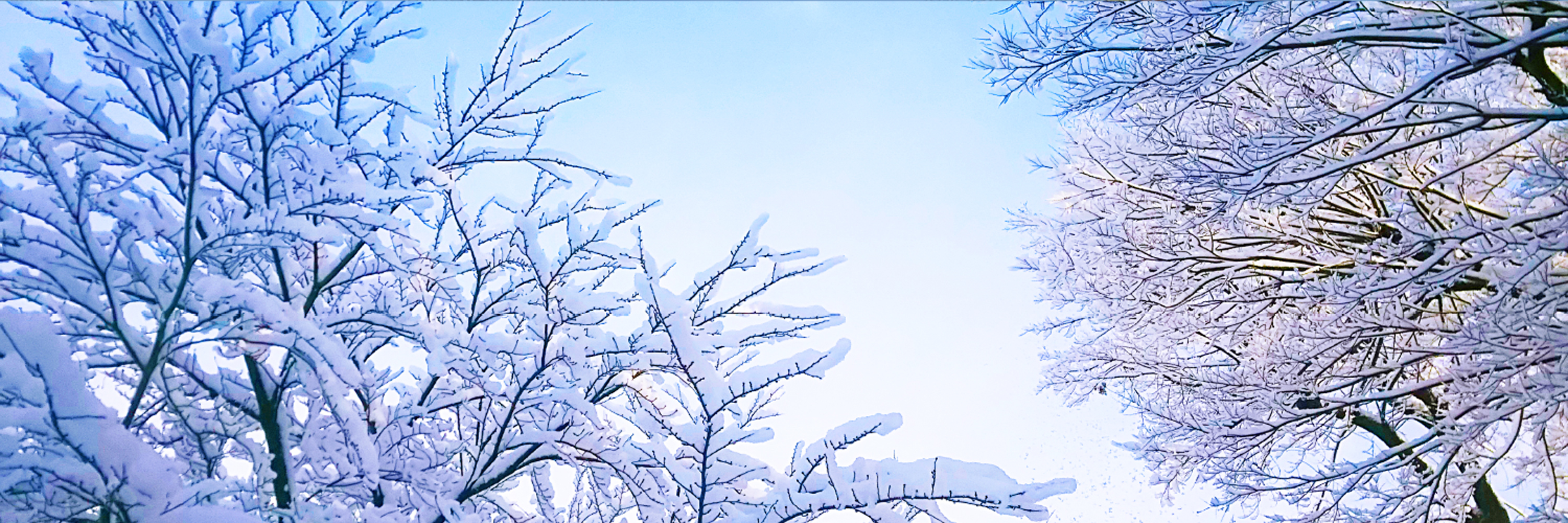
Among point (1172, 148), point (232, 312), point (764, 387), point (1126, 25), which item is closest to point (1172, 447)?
point (1172, 148)

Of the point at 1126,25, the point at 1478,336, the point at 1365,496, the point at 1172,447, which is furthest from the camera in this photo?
the point at 1172,447

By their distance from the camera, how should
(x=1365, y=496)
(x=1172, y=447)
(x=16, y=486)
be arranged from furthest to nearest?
1. (x=1172, y=447)
2. (x=1365, y=496)
3. (x=16, y=486)

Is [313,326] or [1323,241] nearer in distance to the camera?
[313,326]

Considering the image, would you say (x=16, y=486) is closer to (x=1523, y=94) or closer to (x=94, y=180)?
(x=94, y=180)

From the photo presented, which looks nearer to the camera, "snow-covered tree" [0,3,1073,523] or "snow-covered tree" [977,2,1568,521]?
"snow-covered tree" [0,3,1073,523]

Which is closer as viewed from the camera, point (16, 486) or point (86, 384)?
point (86, 384)

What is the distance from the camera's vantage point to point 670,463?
2.54 metres

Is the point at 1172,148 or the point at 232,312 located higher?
the point at 1172,148

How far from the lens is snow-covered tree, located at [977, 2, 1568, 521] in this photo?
10.1ft

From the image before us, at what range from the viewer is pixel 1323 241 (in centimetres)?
443

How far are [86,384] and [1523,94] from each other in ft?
20.4

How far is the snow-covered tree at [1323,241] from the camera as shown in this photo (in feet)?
10.1

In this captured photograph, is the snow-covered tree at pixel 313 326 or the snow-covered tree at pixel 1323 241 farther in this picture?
the snow-covered tree at pixel 1323 241

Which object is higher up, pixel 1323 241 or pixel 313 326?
pixel 1323 241
